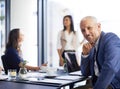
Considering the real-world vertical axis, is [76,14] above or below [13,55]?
above

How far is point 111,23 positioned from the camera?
4633 millimetres

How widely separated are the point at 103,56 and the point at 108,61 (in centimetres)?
15

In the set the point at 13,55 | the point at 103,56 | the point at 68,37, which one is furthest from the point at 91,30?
the point at 68,37

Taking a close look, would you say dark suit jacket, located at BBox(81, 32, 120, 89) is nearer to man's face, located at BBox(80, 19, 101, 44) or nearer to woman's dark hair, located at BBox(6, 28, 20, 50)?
man's face, located at BBox(80, 19, 101, 44)

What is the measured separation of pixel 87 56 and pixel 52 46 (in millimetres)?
2778

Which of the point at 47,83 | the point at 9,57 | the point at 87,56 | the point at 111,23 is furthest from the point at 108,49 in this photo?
the point at 111,23

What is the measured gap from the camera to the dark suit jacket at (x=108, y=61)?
1979 mm

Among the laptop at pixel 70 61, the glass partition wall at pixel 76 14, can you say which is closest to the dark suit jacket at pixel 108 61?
the laptop at pixel 70 61

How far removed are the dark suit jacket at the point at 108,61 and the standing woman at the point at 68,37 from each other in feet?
8.20

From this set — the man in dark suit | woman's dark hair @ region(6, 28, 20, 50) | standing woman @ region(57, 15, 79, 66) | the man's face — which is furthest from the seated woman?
standing woman @ region(57, 15, 79, 66)

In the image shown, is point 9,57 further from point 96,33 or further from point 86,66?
point 96,33

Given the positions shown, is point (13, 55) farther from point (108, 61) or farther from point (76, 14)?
point (76, 14)

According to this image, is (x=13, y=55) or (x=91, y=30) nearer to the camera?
(x=91, y=30)

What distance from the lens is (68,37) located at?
4.84 meters
